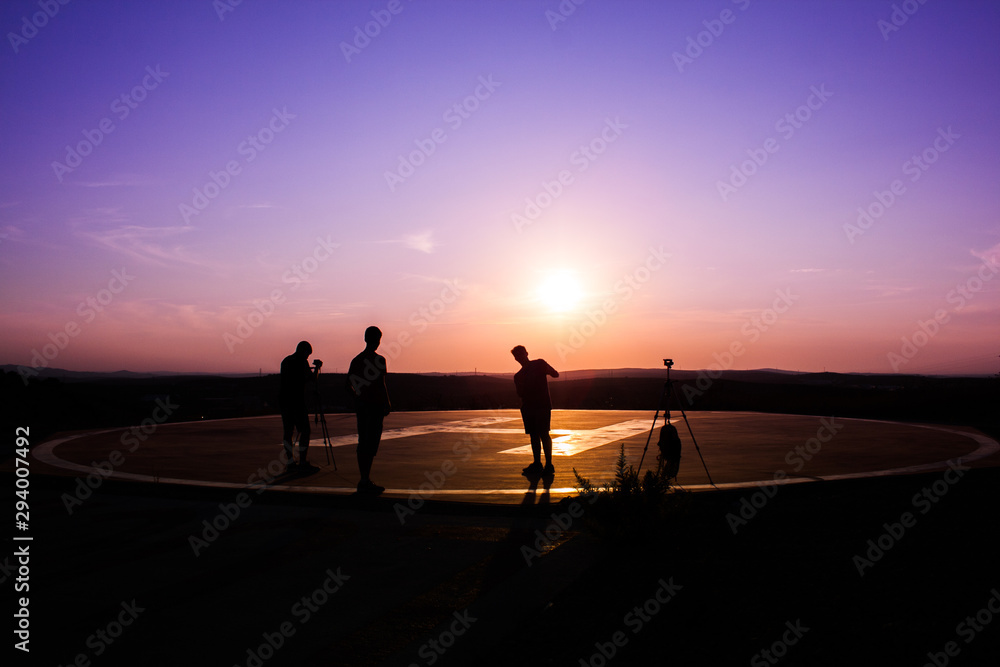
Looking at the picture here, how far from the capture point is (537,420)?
1038cm

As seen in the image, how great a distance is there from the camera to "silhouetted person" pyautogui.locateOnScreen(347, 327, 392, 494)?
351 inches

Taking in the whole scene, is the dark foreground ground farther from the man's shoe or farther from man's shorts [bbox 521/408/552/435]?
man's shorts [bbox 521/408/552/435]

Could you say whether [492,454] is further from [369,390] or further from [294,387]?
[369,390]

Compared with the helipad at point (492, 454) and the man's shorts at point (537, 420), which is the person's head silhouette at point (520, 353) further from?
the helipad at point (492, 454)

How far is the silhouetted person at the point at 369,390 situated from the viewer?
351 inches

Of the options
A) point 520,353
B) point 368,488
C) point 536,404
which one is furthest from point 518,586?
point 520,353

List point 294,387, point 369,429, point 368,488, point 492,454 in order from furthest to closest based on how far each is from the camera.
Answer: point 492,454 → point 294,387 → point 369,429 → point 368,488

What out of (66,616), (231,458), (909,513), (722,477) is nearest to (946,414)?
(722,477)

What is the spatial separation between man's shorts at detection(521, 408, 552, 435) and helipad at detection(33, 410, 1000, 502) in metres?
0.65

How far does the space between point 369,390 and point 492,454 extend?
442cm

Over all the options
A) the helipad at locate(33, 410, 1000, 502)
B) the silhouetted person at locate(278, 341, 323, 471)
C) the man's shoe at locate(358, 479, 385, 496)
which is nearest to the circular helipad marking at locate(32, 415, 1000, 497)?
the helipad at locate(33, 410, 1000, 502)

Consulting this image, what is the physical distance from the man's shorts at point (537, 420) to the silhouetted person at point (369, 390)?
2.22 m

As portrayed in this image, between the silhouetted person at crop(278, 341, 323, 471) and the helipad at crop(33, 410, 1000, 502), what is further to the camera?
the silhouetted person at crop(278, 341, 323, 471)

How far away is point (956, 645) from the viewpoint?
12.2ft
